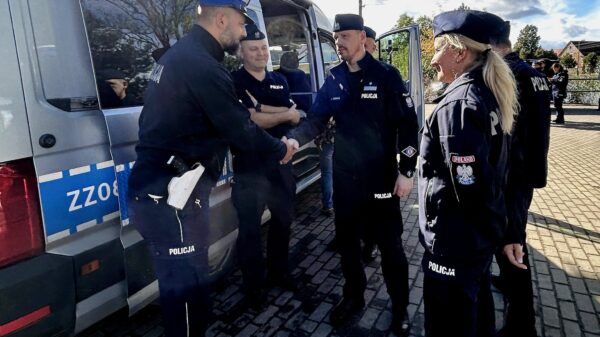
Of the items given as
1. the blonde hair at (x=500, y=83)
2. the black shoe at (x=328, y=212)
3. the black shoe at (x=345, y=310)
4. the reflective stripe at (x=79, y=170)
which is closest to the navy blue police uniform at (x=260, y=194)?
the black shoe at (x=345, y=310)

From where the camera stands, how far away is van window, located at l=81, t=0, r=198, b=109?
1.89 meters

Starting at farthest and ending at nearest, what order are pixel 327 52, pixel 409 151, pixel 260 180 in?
pixel 327 52
pixel 260 180
pixel 409 151

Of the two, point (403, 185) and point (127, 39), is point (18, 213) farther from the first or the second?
point (403, 185)

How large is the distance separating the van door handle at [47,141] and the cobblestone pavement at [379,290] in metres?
1.09

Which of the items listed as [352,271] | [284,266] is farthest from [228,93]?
[284,266]

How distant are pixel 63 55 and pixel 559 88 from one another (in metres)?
13.7

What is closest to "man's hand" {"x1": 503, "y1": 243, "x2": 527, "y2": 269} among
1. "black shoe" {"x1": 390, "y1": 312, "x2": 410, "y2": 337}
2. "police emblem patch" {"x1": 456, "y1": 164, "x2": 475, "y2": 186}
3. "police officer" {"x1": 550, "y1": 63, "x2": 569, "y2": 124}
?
"police emblem patch" {"x1": 456, "y1": 164, "x2": 475, "y2": 186}

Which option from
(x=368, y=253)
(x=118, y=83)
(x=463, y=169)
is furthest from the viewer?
(x=368, y=253)

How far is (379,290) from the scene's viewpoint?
3.01 m

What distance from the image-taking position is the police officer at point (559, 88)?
11562 mm

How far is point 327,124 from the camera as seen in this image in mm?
2854

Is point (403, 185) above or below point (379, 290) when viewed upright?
above

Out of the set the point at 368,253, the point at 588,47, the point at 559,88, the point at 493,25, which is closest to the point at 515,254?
the point at 493,25

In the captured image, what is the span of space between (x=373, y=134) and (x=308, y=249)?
5.93 ft
